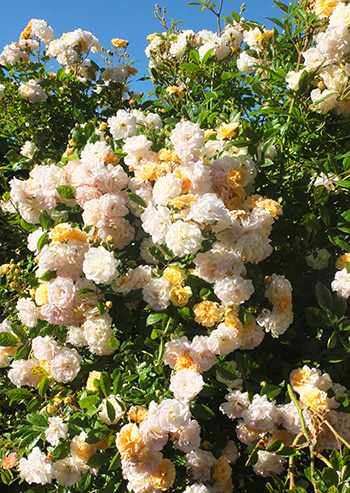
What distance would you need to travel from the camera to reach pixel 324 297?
1.54m

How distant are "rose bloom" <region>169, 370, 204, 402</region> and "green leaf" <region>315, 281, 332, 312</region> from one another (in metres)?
0.51

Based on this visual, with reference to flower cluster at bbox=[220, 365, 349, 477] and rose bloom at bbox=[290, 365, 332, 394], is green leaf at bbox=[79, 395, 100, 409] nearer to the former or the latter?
flower cluster at bbox=[220, 365, 349, 477]

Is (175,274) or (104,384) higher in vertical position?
(175,274)

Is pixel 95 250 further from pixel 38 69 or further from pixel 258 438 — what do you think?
pixel 38 69

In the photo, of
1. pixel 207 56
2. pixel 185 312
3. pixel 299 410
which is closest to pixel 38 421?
pixel 185 312

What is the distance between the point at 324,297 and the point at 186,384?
0.58 metres

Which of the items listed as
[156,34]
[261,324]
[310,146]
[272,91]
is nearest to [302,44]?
[272,91]

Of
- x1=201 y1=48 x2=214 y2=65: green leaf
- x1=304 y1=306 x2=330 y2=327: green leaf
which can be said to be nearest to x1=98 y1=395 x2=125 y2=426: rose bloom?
x1=304 y1=306 x2=330 y2=327: green leaf

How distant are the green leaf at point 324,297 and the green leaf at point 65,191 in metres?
0.96

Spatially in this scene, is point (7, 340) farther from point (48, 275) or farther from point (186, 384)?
point (186, 384)

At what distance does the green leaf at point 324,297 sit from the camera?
5.01 ft

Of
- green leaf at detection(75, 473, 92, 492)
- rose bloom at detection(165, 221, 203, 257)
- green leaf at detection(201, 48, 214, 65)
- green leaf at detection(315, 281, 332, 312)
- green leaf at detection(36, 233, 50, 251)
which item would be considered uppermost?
green leaf at detection(201, 48, 214, 65)

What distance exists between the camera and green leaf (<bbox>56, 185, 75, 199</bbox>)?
1.60 m

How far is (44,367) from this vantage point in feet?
5.39
